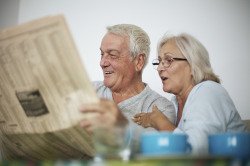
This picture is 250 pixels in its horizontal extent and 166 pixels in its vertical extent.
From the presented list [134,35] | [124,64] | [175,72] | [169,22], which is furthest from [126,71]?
[169,22]

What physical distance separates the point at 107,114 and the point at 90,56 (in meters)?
1.32

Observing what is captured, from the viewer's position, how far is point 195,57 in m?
1.43

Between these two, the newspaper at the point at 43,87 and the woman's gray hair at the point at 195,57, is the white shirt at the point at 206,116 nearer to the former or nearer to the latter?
the woman's gray hair at the point at 195,57

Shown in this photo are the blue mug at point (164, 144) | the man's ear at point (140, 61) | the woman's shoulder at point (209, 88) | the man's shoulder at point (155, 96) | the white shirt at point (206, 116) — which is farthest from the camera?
the man's ear at point (140, 61)

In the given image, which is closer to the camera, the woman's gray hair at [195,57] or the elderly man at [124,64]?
the woman's gray hair at [195,57]


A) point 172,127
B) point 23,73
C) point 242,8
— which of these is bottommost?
point 172,127

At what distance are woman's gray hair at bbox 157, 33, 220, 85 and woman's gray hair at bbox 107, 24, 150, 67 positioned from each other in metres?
0.21

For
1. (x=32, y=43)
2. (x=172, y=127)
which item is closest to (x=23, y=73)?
(x=32, y=43)

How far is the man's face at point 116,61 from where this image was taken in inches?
65.4

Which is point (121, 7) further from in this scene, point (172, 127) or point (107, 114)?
point (107, 114)

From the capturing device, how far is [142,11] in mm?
2000

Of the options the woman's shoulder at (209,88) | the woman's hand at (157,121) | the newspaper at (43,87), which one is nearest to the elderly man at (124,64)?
the woman's hand at (157,121)

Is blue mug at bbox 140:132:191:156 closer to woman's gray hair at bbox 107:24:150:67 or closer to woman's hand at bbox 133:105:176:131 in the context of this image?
woman's hand at bbox 133:105:176:131

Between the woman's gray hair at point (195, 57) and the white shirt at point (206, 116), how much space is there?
17 cm
